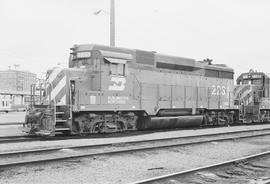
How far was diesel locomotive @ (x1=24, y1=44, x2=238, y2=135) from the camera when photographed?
1126 centimetres

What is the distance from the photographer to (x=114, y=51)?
1265 cm

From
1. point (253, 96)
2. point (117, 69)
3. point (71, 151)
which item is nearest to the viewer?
point (71, 151)

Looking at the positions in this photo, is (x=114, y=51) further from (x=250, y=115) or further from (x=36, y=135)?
(x=250, y=115)

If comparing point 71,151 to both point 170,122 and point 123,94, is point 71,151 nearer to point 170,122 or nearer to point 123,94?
point 123,94

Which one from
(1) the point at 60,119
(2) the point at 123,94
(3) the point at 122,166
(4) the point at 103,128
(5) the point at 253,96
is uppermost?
(5) the point at 253,96

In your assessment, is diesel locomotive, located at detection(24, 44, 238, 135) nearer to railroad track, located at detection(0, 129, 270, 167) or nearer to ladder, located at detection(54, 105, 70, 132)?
ladder, located at detection(54, 105, 70, 132)

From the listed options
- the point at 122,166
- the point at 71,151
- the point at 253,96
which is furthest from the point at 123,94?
the point at 253,96

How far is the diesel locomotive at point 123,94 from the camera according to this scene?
11.3 metres

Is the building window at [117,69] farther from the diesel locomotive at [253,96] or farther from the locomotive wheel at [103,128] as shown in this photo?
the diesel locomotive at [253,96]

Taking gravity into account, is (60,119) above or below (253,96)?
below

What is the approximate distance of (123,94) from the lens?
12.7 m

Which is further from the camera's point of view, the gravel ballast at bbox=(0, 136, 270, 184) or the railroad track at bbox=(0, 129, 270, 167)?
the railroad track at bbox=(0, 129, 270, 167)

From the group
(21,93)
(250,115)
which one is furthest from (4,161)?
(21,93)

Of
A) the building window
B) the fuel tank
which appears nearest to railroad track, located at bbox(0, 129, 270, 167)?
the fuel tank
